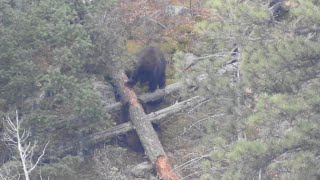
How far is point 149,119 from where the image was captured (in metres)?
13.2

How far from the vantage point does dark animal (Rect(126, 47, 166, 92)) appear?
45.1 ft

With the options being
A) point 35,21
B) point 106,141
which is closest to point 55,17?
point 35,21

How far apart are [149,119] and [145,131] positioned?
39 centimetres

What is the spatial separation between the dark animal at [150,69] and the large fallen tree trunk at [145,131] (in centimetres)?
22

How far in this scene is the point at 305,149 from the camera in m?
9.01

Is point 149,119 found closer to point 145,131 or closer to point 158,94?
point 145,131

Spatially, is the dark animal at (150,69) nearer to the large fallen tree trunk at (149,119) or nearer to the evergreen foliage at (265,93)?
the large fallen tree trunk at (149,119)

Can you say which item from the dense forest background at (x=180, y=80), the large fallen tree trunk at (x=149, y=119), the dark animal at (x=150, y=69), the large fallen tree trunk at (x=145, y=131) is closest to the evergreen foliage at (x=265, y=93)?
the dense forest background at (x=180, y=80)

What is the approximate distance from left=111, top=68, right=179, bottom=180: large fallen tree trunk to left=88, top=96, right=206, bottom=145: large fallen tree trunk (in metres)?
0.18

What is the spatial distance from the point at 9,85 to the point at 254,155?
466 cm

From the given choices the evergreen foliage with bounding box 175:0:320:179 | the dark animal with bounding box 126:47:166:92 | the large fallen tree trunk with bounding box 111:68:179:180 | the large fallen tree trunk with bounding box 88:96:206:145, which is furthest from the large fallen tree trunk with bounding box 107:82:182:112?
the evergreen foliage with bounding box 175:0:320:179

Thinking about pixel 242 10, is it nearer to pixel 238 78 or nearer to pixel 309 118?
pixel 238 78

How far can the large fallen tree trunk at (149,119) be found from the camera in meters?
12.8

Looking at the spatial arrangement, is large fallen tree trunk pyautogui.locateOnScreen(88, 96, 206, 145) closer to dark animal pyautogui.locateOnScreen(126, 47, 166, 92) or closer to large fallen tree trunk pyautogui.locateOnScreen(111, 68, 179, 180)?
large fallen tree trunk pyautogui.locateOnScreen(111, 68, 179, 180)
